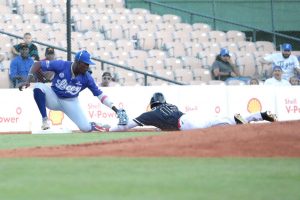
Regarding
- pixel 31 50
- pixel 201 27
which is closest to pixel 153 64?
pixel 201 27

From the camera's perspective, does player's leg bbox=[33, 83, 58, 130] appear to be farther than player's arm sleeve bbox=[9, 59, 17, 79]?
No

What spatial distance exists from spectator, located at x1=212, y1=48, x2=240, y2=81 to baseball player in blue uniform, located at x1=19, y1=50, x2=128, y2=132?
638cm

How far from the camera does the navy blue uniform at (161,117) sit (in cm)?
1628

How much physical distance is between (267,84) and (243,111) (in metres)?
1.15

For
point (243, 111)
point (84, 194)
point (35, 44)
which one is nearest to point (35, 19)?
point (35, 44)

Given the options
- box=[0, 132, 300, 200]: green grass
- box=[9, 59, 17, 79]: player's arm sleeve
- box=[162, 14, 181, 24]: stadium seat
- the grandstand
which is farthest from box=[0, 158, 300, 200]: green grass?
box=[162, 14, 181, 24]: stadium seat

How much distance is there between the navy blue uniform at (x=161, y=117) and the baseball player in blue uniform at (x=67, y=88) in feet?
1.56

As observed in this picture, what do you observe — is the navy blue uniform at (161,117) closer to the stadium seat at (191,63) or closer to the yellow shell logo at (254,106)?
the yellow shell logo at (254,106)

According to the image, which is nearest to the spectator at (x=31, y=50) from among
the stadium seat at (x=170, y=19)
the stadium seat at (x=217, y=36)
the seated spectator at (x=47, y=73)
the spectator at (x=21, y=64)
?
the spectator at (x=21, y=64)

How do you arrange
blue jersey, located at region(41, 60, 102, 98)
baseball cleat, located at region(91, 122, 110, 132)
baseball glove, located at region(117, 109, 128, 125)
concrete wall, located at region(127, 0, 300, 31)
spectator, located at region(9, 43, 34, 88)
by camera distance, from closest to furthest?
baseball glove, located at region(117, 109, 128, 125)
blue jersey, located at region(41, 60, 102, 98)
baseball cleat, located at region(91, 122, 110, 132)
spectator, located at region(9, 43, 34, 88)
concrete wall, located at region(127, 0, 300, 31)

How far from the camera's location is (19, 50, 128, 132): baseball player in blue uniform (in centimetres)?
1666

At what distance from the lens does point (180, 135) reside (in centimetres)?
1241

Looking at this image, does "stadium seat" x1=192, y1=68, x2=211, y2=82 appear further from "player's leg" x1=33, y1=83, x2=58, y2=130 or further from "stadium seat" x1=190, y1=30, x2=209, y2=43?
"player's leg" x1=33, y1=83, x2=58, y2=130

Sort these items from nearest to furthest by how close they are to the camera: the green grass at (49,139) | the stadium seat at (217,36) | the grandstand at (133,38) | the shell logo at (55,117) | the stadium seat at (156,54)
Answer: the green grass at (49,139)
the shell logo at (55,117)
the grandstand at (133,38)
the stadium seat at (156,54)
the stadium seat at (217,36)
